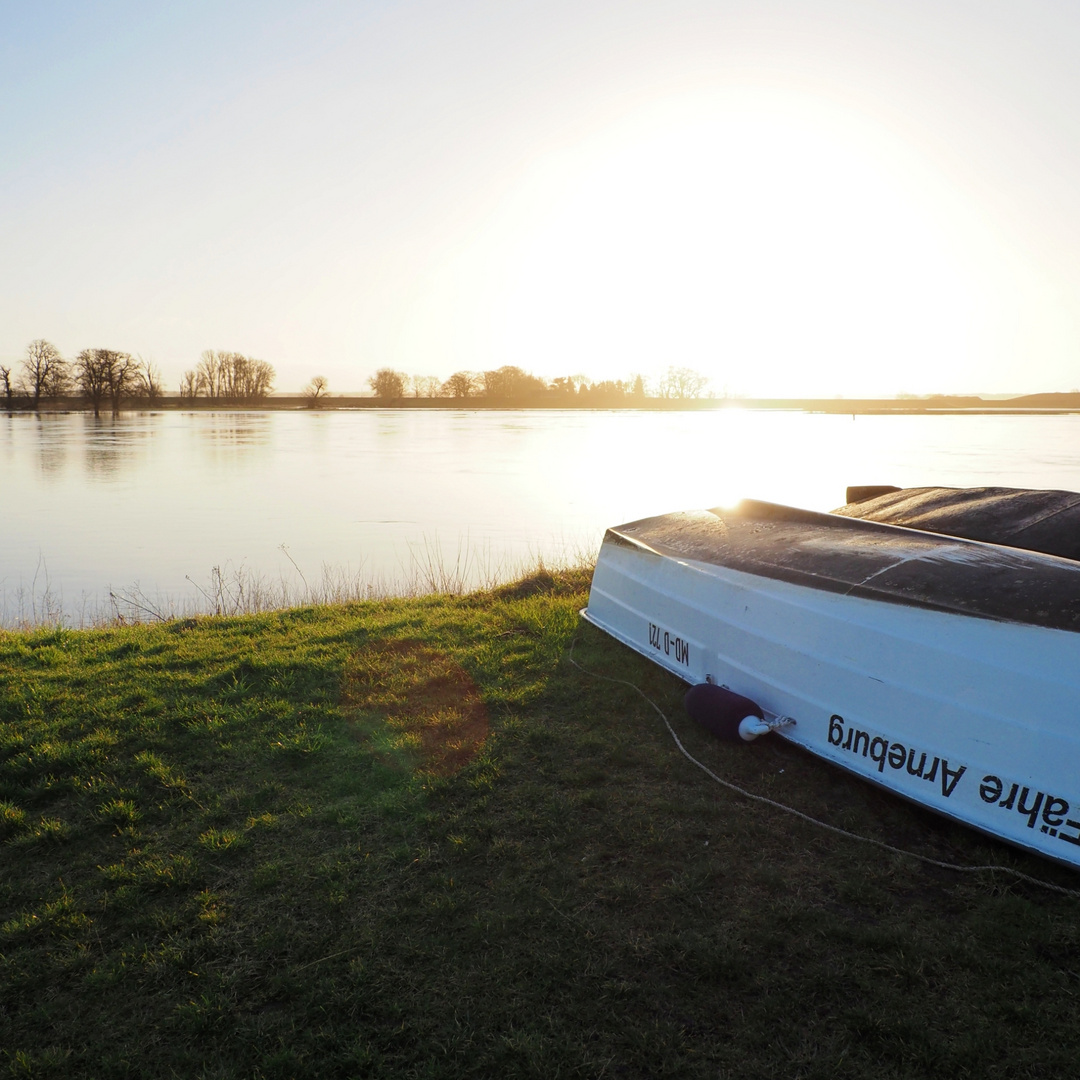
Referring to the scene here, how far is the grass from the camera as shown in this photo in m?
2.16

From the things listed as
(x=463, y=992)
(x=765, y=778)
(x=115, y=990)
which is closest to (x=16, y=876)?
(x=115, y=990)

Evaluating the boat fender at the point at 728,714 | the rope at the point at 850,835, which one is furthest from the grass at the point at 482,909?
the boat fender at the point at 728,714

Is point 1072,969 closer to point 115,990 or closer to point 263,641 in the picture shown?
point 115,990

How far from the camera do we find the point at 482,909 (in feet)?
8.93

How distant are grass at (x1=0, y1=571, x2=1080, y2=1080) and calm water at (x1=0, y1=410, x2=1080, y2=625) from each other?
6.42 meters

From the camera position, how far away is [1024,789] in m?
2.74

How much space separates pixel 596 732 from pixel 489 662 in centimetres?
135

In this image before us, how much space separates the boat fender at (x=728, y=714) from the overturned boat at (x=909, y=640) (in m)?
0.01

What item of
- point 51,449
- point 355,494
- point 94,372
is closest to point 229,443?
point 51,449

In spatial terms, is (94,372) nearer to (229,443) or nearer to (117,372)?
(117,372)

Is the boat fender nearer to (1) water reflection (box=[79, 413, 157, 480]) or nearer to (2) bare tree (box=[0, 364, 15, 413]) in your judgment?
(1) water reflection (box=[79, 413, 157, 480])

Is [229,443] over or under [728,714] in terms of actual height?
over

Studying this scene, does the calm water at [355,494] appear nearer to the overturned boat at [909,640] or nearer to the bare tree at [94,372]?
the overturned boat at [909,640]

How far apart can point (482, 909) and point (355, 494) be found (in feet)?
58.4
